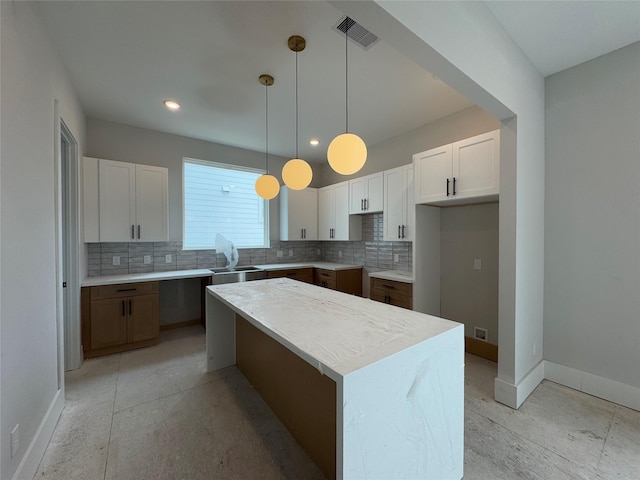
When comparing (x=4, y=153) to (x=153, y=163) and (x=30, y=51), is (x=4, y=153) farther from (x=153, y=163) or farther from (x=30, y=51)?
(x=153, y=163)

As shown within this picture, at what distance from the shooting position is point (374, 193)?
12.6 ft

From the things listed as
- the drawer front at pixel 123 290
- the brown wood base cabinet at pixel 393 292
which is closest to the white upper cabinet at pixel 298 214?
the brown wood base cabinet at pixel 393 292

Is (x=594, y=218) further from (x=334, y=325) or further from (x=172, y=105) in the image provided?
(x=172, y=105)

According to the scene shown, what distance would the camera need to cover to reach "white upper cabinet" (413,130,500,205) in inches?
94.0

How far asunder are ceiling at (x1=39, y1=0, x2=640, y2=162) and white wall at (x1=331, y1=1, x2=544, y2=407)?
26cm

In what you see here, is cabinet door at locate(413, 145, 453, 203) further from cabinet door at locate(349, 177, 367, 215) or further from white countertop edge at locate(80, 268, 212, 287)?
white countertop edge at locate(80, 268, 212, 287)

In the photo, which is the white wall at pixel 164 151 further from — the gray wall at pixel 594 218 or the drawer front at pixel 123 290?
the gray wall at pixel 594 218

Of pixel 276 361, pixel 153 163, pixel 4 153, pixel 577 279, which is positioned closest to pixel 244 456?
pixel 276 361

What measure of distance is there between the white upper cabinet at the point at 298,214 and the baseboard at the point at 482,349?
9.59ft

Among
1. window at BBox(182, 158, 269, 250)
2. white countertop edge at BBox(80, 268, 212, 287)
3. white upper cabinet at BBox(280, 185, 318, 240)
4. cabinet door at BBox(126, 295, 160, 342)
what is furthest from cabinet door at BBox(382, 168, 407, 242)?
cabinet door at BBox(126, 295, 160, 342)

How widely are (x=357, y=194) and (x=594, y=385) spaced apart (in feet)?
Result: 10.7

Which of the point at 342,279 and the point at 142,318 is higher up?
the point at 342,279

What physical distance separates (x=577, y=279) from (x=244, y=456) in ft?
9.78

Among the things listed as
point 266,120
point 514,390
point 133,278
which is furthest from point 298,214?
point 514,390
